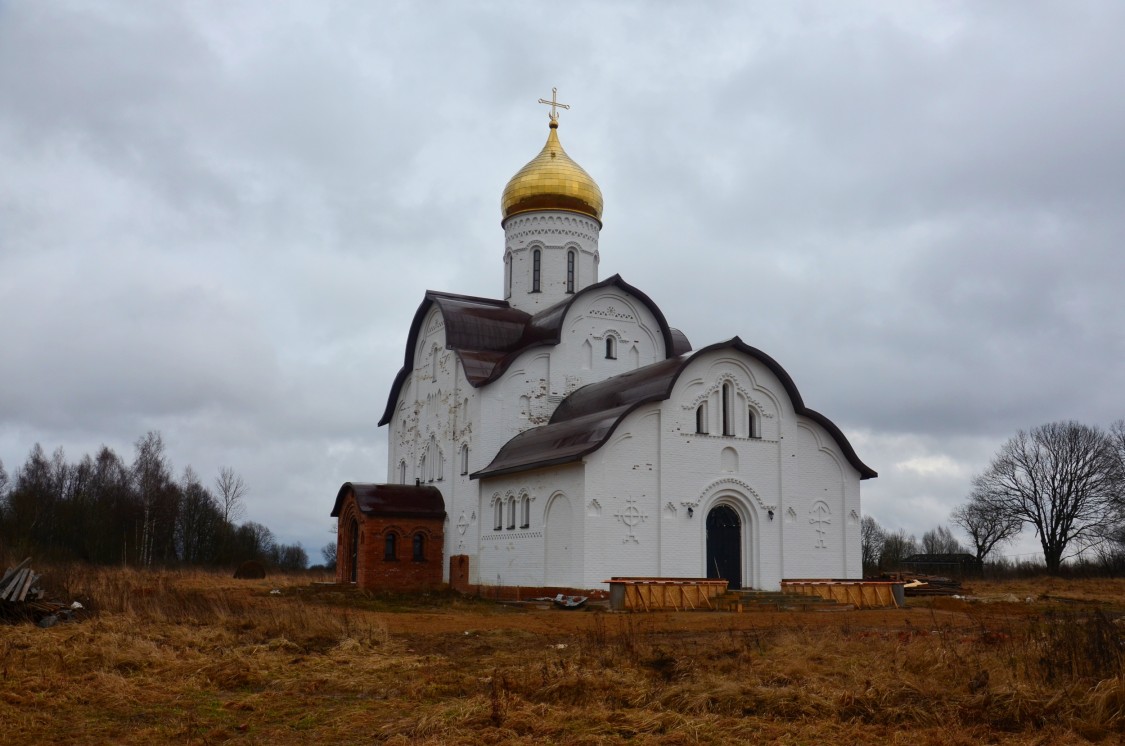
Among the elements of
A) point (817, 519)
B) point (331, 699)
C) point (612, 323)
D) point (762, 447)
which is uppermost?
point (612, 323)

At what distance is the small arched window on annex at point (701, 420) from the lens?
23859 mm

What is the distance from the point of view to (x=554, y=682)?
9.00 meters

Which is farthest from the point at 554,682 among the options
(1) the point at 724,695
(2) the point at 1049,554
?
(2) the point at 1049,554

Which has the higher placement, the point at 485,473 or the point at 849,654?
the point at 485,473

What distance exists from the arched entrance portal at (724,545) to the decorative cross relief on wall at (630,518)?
6.60ft

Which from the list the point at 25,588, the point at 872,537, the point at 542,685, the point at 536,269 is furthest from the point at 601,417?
the point at 872,537

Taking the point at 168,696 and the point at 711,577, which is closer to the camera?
the point at 168,696

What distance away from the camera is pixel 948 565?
147 feet

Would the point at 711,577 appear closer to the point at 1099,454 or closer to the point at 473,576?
the point at 473,576

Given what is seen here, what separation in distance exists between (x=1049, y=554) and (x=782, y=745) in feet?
145

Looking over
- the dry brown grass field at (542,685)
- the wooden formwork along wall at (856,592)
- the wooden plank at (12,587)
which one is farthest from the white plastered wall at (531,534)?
the wooden plank at (12,587)

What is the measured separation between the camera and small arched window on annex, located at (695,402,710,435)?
23.9 meters

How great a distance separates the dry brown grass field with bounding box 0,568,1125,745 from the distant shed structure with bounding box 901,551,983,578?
32303 millimetres

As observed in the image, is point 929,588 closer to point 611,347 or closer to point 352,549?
point 611,347
